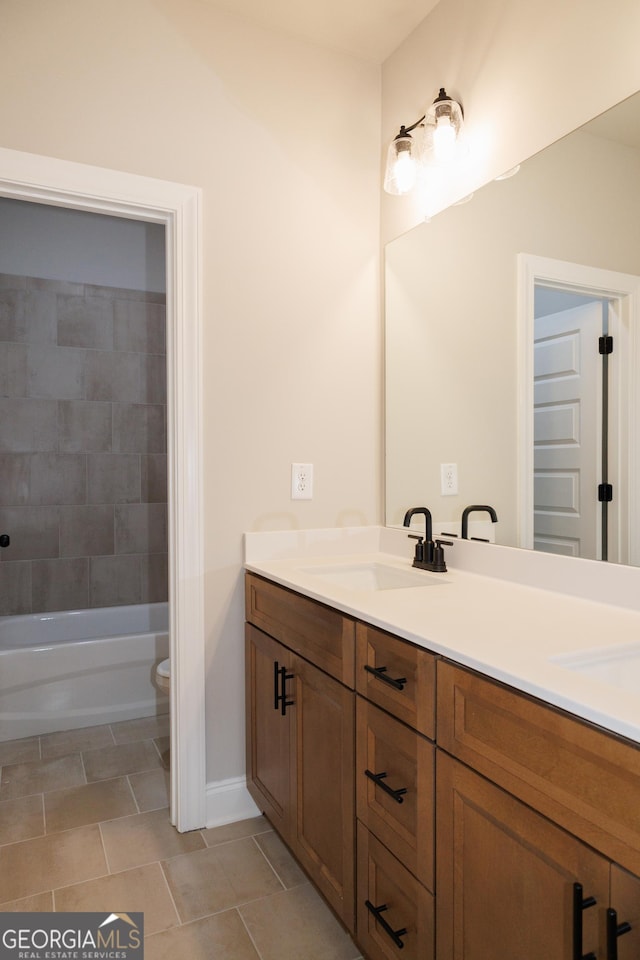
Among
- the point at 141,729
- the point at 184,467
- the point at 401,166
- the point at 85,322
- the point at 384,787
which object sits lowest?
the point at 141,729

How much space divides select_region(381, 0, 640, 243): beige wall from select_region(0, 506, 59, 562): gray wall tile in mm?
2358

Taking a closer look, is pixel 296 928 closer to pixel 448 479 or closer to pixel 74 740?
pixel 448 479

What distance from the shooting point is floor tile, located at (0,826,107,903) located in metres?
1.70

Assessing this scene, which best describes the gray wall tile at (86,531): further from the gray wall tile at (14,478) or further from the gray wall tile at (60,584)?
the gray wall tile at (14,478)

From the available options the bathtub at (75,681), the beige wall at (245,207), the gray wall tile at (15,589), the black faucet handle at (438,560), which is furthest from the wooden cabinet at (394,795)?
the gray wall tile at (15,589)

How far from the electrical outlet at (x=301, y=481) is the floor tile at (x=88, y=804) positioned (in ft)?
3.98

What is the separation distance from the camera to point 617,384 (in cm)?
138

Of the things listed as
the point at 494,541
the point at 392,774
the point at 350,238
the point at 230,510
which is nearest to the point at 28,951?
the point at 392,774

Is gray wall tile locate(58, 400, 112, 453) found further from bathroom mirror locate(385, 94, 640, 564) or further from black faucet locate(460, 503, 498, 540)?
black faucet locate(460, 503, 498, 540)

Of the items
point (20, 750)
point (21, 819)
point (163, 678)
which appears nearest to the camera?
point (21, 819)

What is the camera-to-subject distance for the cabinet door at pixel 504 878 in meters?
0.81

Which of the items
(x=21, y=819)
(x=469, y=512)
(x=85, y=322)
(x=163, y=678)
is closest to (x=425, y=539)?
(x=469, y=512)

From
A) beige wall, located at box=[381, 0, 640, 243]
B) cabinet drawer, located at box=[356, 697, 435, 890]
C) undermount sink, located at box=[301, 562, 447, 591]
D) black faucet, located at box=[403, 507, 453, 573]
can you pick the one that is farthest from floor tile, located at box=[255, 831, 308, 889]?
beige wall, located at box=[381, 0, 640, 243]

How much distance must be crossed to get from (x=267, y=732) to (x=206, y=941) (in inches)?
20.8
